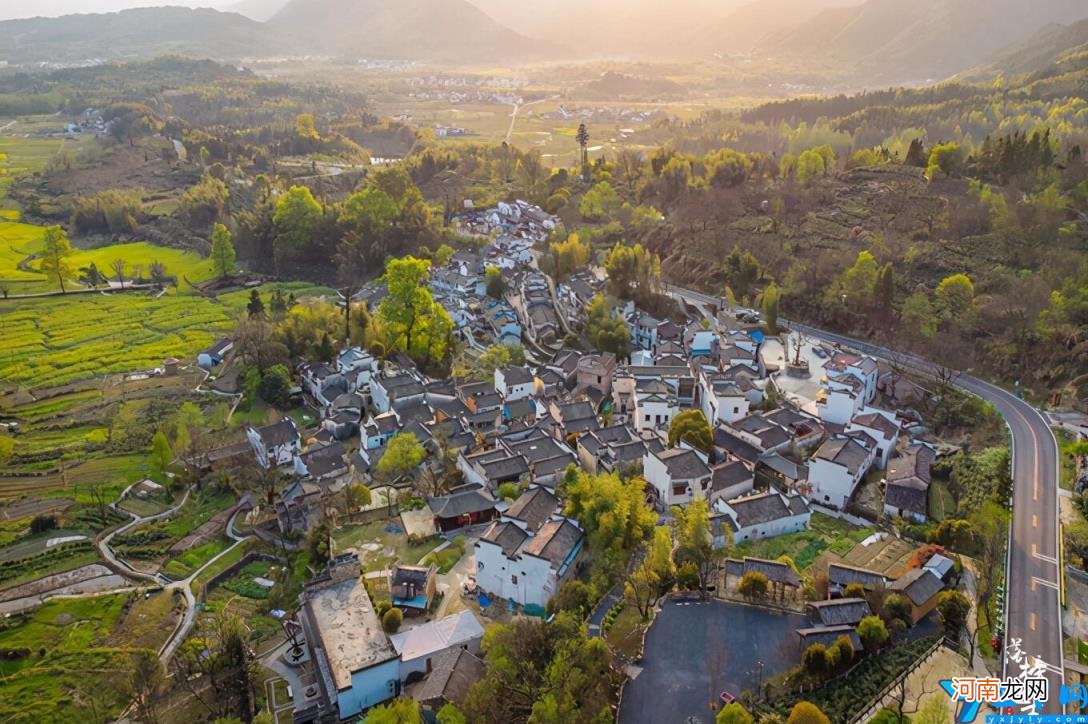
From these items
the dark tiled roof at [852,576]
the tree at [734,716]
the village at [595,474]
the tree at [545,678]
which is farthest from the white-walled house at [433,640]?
the dark tiled roof at [852,576]

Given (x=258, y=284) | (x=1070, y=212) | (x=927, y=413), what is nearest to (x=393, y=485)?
(x=927, y=413)

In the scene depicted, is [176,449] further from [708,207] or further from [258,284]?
[708,207]

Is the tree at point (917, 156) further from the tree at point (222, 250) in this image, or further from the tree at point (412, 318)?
the tree at point (222, 250)

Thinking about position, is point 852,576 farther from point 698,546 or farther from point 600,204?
point 600,204

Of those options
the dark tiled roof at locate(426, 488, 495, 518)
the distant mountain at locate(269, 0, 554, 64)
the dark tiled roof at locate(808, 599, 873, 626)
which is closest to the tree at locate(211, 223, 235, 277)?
the dark tiled roof at locate(426, 488, 495, 518)

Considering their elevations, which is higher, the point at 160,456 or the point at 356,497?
the point at 356,497

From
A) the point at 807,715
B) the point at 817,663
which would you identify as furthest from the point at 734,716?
the point at 817,663
